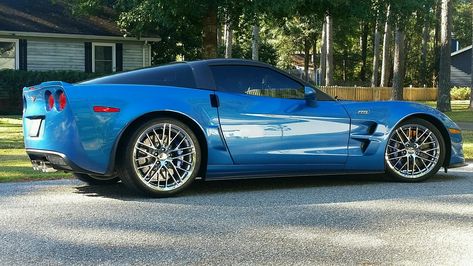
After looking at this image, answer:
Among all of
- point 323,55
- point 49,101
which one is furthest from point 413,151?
point 323,55

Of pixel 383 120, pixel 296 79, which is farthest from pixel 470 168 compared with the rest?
pixel 296 79

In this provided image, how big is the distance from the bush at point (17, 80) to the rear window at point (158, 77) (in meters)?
17.4

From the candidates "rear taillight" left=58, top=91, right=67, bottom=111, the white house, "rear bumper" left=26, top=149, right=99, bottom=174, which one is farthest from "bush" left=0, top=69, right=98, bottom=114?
"rear taillight" left=58, top=91, right=67, bottom=111

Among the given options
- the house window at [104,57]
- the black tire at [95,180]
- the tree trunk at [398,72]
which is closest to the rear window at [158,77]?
the black tire at [95,180]

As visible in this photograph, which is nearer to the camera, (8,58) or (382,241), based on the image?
(382,241)

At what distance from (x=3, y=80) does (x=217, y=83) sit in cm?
1878

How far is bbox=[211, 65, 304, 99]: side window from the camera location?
6.41m

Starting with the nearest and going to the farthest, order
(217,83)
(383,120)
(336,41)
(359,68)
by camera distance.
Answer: (217,83) < (383,120) < (336,41) < (359,68)

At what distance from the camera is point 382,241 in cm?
440

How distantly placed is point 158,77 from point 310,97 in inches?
63.4

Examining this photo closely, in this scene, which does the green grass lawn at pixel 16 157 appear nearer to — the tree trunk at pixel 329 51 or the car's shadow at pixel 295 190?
the car's shadow at pixel 295 190

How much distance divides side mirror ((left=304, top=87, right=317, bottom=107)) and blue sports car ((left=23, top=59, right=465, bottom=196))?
11mm

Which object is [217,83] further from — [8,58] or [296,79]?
[8,58]

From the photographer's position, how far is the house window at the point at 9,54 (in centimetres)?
2408
